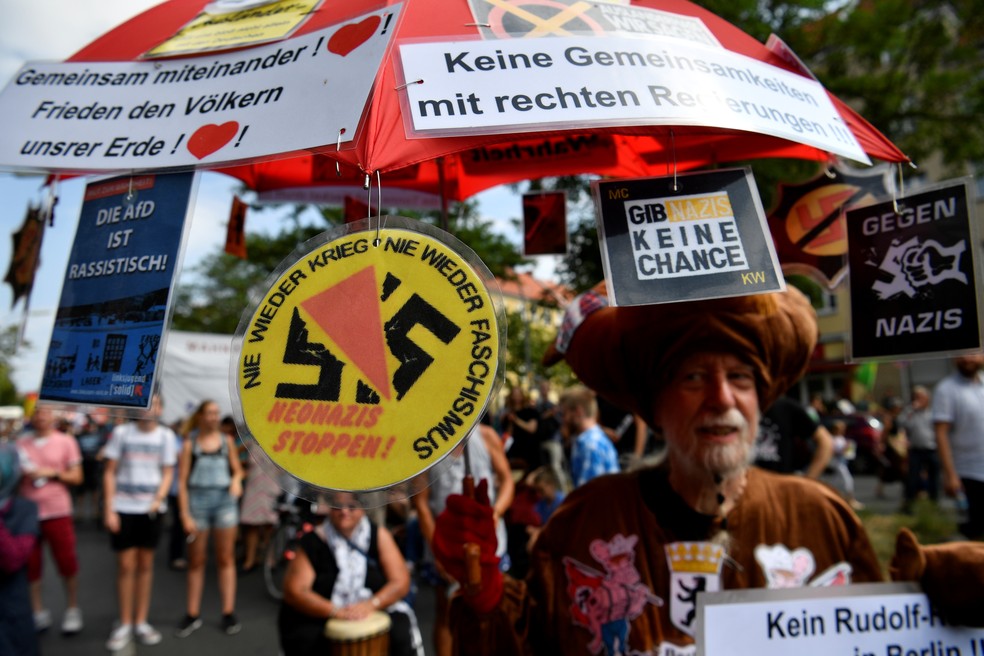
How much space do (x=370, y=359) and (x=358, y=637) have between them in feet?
9.65

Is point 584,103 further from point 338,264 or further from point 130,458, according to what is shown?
point 130,458

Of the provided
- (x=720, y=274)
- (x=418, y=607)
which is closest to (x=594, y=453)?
(x=418, y=607)

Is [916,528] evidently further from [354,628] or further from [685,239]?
[685,239]

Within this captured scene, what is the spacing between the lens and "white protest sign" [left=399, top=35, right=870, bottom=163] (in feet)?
4.02

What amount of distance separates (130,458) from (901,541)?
5.51 m

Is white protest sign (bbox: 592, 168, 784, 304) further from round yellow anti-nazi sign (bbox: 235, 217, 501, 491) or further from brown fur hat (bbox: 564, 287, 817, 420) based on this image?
brown fur hat (bbox: 564, 287, 817, 420)

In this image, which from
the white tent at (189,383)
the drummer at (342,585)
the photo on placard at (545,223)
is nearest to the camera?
the photo on placard at (545,223)

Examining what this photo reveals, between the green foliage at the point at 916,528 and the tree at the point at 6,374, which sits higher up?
the tree at the point at 6,374

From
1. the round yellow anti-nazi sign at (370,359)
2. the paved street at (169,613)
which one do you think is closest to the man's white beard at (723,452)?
the round yellow anti-nazi sign at (370,359)

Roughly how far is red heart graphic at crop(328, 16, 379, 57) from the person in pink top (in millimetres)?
5470

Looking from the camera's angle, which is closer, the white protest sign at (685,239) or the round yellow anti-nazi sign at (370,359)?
the round yellow anti-nazi sign at (370,359)

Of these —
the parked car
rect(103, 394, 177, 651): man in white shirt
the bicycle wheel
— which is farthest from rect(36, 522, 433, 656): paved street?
the parked car

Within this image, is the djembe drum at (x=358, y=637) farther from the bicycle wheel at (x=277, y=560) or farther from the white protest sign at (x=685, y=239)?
the bicycle wheel at (x=277, y=560)

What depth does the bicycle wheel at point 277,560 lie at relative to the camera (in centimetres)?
688
